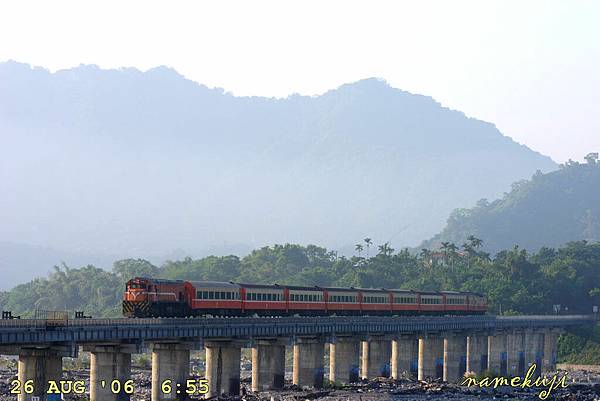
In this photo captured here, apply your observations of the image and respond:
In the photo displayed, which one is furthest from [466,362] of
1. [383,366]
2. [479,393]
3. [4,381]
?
[4,381]

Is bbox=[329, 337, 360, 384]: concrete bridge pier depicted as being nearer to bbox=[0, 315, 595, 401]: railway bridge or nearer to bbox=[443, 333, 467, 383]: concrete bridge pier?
bbox=[0, 315, 595, 401]: railway bridge

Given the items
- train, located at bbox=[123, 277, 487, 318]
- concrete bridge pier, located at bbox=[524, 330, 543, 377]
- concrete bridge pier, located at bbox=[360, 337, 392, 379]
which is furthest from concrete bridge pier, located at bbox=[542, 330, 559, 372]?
concrete bridge pier, located at bbox=[360, 337, 392, 379]

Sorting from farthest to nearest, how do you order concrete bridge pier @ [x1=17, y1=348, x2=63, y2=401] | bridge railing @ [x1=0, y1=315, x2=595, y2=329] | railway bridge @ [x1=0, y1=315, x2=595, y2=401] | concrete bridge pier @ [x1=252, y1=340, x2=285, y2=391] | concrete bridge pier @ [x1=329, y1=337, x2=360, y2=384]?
concrete bridge pier @ [x1=329, y1=337, x2=360, y2=384]
concrete bridge pier @ [x1=252, y1=340, x2=285, y2=391]
railway bridge @ [x1=0, y1=315, x2=595, y2=401]
concrete bridge pier @ [x1=17, y1=348, x2=63, y2=401]
bridge railing @ [x1=0, y1=315, x2=595, y2=329]

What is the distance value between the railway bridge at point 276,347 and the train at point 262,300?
2361 millimetres

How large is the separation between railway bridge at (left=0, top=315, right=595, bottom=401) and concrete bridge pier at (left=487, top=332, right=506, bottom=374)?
144 mm

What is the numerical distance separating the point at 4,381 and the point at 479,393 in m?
52.9

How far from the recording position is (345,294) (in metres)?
117

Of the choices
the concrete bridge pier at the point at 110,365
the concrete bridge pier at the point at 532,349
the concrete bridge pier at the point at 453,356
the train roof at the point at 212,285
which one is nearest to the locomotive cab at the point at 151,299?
the train roof at the point at 212,285

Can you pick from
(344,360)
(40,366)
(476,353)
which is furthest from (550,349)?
(40,366)

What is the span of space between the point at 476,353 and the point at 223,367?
60.6 meters

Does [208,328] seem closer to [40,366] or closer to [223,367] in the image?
[223,367]

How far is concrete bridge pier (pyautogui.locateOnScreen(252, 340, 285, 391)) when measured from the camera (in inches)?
4031

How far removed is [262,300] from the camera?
3932 inches

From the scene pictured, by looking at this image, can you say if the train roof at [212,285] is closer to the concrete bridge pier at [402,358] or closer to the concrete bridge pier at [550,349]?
the concrete bridge pier at [402,358]
